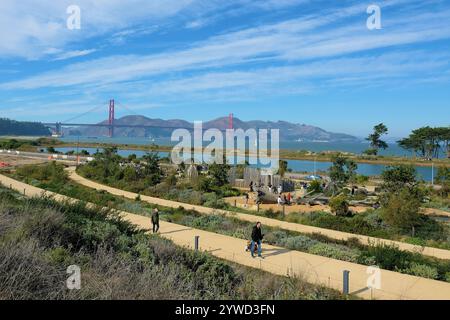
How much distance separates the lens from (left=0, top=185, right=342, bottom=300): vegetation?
Result: 187 inches

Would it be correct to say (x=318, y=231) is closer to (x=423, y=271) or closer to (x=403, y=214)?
(x=403, y=214)

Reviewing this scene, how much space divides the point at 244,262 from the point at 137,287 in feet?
21.4

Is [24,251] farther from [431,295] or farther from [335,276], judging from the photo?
[431,295]

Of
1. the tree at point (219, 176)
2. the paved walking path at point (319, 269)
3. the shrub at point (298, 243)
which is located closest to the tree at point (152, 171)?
the tree at point (219, 176)

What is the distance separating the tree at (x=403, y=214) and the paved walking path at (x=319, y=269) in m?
8.71

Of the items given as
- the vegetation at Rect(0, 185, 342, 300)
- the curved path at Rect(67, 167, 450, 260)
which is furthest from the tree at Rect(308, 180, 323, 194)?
the vegetation at Rect(0, 185, 342, 300)

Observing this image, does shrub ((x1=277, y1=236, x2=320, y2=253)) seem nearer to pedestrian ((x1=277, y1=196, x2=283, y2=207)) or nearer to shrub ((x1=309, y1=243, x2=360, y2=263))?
shrub ((x1=309, y1=243, x2=360, y2=263))

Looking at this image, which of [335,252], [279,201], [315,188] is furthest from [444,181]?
[335,252]

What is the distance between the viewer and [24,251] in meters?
5.24

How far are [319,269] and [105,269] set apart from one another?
660cm

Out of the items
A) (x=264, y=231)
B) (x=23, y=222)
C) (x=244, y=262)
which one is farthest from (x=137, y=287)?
(x=264, y=231)

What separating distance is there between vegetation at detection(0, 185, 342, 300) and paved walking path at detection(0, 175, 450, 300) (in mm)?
1478

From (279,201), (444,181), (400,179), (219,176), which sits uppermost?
(400,179)

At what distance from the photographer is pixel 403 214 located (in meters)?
18.7
